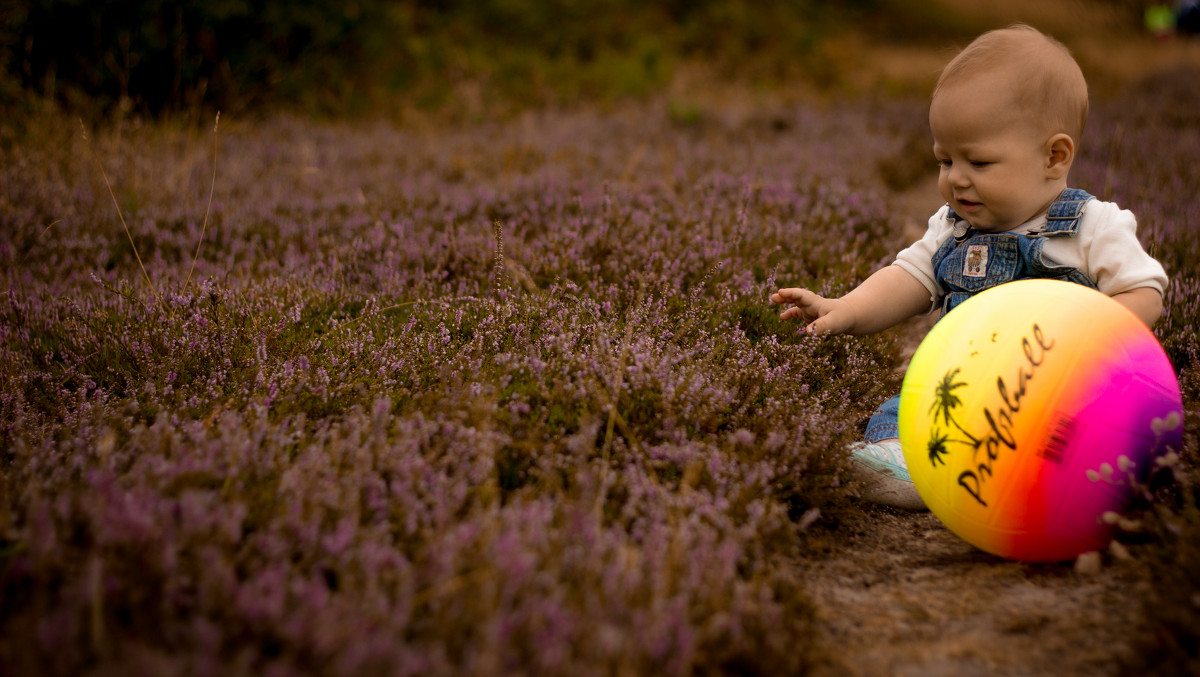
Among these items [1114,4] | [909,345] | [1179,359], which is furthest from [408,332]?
[1114,4]

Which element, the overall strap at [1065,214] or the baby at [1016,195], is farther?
the overall strap at [1065,214]

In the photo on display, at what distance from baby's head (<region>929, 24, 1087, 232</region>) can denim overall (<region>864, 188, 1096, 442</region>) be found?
0.30 feet

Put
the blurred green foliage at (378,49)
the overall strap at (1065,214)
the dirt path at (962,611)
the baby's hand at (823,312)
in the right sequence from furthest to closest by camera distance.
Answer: the blurred green foliage at (378,49), the baby's hand at (823,312), the overall strap at (1065,214), the dirt path at (962,611)

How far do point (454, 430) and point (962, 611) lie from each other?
1.61 metres

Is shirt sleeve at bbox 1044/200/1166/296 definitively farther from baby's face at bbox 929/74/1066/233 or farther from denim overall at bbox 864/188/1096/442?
baby's face at bbox 929/74/1066/233

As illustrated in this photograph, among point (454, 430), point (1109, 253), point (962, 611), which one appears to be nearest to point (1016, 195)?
point (1109, 253)

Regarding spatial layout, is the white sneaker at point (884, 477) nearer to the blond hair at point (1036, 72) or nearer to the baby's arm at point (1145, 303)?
the baby's arm at point (1145, 303)

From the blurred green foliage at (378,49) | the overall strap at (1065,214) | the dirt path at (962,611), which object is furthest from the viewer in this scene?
the blurred green foliage at (378,49)

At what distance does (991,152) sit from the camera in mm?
2604

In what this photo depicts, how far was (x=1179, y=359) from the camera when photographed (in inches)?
130

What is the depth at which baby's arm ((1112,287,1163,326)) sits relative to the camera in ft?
8.22

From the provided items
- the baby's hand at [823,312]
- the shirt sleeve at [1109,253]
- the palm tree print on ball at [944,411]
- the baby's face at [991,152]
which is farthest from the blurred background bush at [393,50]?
the shirt sleeve at [1109,253]

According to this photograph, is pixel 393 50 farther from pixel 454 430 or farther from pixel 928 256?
pixel 454 430

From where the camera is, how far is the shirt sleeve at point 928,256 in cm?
308
